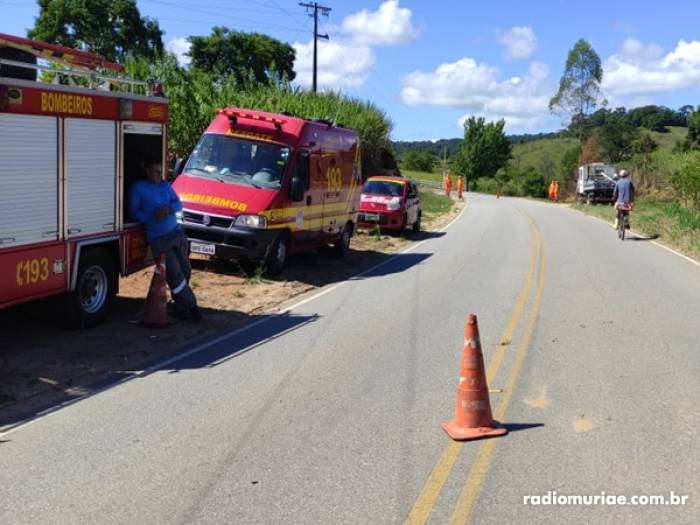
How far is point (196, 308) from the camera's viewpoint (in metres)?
9.75

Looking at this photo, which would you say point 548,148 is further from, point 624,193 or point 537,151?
point 624,193

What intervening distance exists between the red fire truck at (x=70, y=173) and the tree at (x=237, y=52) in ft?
184

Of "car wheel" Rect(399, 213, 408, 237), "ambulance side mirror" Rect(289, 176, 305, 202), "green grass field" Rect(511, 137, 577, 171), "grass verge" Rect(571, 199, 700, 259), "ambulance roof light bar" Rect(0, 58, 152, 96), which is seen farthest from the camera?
"green grass field" Rect(511, 137, 577, 171)

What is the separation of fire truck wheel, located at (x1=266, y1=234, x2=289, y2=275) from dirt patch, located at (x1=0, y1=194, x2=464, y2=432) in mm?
197

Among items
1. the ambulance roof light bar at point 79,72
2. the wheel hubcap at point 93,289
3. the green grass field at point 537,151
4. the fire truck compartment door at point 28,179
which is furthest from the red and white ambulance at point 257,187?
the green grass field at point 537,151

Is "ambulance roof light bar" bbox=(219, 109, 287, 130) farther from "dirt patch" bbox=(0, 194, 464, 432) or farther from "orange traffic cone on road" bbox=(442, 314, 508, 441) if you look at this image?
"orange traffic cone on road" bbox=(442, 314, 508, 441)

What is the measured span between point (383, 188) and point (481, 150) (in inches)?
3204

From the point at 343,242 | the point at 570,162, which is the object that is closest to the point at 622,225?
the point at 343,242

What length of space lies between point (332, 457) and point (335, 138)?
11996 mm

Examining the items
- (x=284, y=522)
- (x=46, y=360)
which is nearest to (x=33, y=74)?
(x=46, y=360)

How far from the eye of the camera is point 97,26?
5388 cm

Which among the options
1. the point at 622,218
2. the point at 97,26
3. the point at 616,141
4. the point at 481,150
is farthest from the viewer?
the point at 481,150

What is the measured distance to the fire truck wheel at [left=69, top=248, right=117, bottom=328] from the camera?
879 centimetres

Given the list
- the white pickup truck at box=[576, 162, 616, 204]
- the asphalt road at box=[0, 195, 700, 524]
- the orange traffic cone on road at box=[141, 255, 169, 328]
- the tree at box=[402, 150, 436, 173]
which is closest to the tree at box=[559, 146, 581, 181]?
the tree at box=[402, 150, 436, 173]
